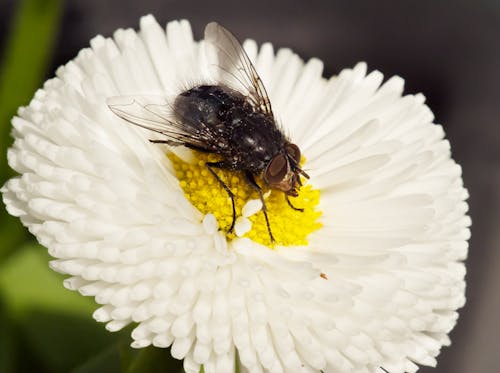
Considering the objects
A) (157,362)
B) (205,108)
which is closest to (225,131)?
(205,108)

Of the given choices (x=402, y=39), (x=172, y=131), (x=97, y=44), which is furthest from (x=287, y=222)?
(x=402, y=39)

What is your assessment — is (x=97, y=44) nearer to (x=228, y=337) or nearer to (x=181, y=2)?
(x=228, y=337)

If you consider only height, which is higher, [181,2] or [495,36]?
[495,36]

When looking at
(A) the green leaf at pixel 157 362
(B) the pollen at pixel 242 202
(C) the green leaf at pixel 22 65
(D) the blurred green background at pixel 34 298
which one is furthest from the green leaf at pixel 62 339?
(B) the pollen at pixel 242 202

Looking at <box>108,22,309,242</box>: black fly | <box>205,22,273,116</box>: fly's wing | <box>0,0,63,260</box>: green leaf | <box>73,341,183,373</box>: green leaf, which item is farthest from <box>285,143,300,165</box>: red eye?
<box>0,0,63,260</box>: green leaf

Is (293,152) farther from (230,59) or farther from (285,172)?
(230,59)
